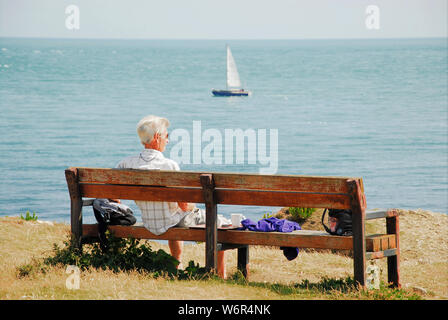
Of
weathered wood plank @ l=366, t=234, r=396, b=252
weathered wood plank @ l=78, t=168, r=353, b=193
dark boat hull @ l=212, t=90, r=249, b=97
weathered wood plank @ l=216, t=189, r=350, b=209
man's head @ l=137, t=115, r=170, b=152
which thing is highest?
dark boat hull @ l=212, t=90, r=249, b=97

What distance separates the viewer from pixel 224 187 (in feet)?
23.0

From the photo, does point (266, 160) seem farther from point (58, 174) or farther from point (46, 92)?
→ point (46, 92)

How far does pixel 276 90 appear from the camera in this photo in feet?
339

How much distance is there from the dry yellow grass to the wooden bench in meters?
0.48

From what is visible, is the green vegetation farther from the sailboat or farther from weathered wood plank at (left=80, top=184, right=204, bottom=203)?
the sailboat

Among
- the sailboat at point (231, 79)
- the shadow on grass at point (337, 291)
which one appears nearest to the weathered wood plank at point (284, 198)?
the shadow on grass at point (337, 291)

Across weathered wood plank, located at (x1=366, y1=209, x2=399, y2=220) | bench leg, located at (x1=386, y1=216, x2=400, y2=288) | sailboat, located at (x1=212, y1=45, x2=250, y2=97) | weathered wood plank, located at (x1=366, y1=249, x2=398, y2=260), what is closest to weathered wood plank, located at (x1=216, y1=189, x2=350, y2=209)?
weathered wood plank, located at (x1=366, y1=209, x2=399, y2=220)

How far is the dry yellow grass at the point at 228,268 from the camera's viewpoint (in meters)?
6.36

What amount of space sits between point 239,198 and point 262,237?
0.46 metres

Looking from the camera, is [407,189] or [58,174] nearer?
[407,189]

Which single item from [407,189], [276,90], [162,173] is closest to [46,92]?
[276,90]

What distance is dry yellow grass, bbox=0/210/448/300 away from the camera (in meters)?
6.36

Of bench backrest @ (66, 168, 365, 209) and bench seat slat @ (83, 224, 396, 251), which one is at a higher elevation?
bench backrest @ (66, 168, 365, 209)

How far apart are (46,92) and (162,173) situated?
91657mm
